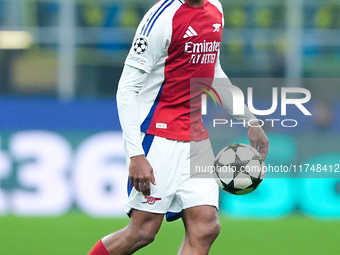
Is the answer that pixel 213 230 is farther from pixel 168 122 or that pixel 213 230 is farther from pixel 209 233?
pixel 168 122

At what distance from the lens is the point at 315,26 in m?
10.2

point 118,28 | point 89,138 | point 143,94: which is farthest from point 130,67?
point 118,28

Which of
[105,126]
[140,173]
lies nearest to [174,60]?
[140,173]

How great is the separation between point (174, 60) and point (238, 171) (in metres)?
0.74

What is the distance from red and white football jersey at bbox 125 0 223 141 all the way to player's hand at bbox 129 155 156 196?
1.10 ft

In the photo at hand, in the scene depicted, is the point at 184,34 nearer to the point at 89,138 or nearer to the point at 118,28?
the point at 89,138

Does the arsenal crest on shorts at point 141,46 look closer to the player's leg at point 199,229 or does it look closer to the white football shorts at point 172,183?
the white football shorts at point 172,183

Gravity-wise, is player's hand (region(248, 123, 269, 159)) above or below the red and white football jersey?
below

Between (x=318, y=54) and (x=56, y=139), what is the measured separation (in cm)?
367

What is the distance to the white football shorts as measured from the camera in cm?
434

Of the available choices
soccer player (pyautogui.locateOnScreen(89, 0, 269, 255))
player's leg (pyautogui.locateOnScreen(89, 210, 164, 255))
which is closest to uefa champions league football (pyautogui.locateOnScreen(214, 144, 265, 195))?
soccer player (pyautogui.locateOnScreen(89, 0, 269, 255))

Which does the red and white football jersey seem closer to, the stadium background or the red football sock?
the red football sock

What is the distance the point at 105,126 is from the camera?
8.92m

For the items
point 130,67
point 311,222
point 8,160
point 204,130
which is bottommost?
point 311,222
